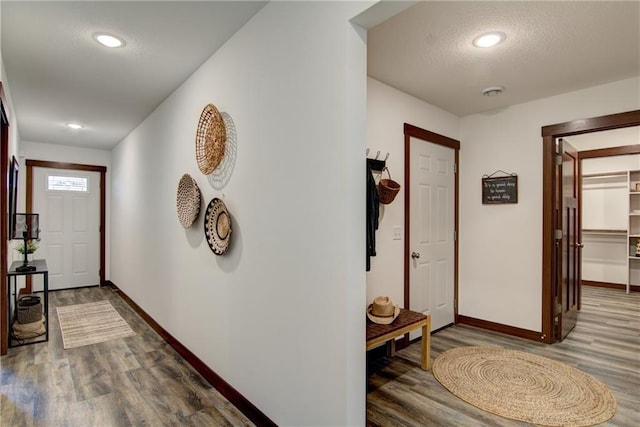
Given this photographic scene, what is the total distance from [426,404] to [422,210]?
5.87 feet

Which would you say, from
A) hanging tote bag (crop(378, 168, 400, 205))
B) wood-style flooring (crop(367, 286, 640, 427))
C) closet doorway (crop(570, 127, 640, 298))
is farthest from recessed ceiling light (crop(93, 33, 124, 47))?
closet doorway (crop(570, 127, 640, 298))

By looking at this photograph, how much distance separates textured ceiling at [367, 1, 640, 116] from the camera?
6.45 ft

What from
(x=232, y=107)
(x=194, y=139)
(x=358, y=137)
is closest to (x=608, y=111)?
(x=358, y=137)

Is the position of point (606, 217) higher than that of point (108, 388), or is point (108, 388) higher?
point (606, 217)

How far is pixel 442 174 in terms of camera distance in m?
3.72

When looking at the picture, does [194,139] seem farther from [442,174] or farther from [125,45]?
[442,174]

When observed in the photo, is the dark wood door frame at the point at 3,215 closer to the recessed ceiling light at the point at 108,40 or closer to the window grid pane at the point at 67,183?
the recessed ceiling light at the point at 108,40

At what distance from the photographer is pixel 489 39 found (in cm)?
226

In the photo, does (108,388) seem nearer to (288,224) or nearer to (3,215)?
(3,215)

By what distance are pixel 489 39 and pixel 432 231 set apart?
189 centimetres

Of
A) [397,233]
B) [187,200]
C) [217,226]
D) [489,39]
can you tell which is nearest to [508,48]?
[489,39]

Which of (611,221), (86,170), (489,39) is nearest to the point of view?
(489,39)

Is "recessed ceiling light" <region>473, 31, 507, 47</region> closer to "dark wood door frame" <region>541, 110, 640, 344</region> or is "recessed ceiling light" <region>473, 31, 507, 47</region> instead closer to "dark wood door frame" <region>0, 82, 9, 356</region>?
"dark wood door frame" <region>541, 110, 640, 344</region>

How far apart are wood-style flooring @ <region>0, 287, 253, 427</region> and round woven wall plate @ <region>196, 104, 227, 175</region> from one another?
1628mm
